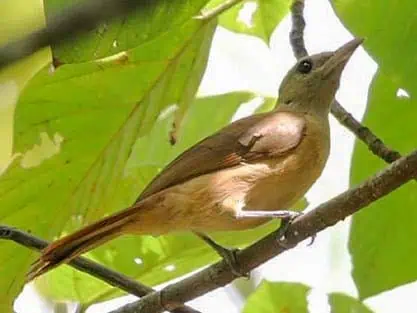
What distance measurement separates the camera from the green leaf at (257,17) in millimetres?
2072

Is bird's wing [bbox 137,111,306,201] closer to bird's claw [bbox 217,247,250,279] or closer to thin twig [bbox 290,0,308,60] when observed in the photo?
thin twig [bbox 290,0,308,60]

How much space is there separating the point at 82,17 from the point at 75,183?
150 centimetres

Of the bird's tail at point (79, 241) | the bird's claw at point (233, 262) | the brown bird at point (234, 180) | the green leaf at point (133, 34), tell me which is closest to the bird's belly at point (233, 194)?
the brown bird at point (234, 180)

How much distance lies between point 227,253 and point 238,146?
593mm

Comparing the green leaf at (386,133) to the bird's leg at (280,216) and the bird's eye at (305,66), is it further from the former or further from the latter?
the bird's eye at (305,66)

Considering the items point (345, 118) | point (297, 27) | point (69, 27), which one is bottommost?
point (69, 27)

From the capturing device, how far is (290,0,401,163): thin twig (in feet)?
5.70

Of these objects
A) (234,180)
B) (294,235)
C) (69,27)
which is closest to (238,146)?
(234,180)

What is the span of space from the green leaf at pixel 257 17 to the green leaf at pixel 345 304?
66 cm

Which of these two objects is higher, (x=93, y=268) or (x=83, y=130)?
(x=83, y=130)

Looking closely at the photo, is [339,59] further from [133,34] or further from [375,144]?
[133,34]

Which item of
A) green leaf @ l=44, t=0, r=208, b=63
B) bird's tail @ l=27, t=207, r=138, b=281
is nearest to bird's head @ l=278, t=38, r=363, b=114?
bird's tail @ l=27, t=207, r=138, b=281

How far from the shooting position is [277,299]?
1974 mm

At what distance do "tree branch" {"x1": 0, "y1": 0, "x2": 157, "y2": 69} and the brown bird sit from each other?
1.40m
